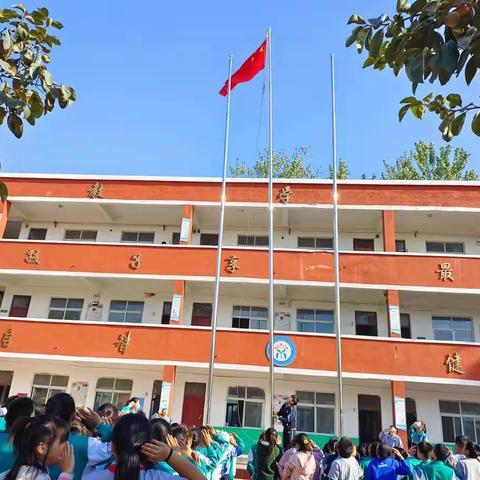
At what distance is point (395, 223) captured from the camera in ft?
58.4

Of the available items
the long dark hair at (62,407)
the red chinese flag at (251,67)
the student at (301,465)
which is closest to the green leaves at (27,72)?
the long dark hair at (62,407)

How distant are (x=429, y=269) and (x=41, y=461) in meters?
15.1

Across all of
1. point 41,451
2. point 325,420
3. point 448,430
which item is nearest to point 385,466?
point 41,451

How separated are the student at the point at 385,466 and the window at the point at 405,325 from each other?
36.3 feet

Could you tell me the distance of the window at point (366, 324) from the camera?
1700 centimetres

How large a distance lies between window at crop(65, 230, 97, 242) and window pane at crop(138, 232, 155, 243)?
1.73 metres

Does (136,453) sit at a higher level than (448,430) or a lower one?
lower

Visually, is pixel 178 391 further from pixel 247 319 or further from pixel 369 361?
pixel 369 361

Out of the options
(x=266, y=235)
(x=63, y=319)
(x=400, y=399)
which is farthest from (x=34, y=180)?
(x=400, y=399)

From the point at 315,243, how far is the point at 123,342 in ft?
24.7

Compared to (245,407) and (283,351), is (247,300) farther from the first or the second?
(245,407)

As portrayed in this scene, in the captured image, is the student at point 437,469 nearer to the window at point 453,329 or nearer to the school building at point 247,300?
the school building at point 247,300

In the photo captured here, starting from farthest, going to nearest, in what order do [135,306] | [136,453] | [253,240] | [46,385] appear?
[253,240] < [135,306] < [46,385] < [136,453]

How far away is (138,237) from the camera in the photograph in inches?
760
